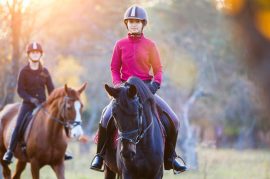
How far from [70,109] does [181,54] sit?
83.2ft

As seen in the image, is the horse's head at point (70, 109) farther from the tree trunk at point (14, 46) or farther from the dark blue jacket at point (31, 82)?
the tree trunk at point (14, 46)

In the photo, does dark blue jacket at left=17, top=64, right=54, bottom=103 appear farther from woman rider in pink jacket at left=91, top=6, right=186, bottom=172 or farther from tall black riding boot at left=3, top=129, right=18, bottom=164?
woman rider in pink jacket at left=91, top=6, right=186, bottom=172

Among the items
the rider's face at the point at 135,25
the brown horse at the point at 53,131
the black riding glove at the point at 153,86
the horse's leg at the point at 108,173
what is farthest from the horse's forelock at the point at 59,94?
the black riding glove at the point at 153,86

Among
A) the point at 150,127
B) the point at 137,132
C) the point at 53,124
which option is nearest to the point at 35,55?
the point at 53,124

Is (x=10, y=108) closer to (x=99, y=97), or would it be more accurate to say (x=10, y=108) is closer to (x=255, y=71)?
(x=255, y=71)

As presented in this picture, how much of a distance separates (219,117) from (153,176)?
55228 millimetres

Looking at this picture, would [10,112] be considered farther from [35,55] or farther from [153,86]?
[153,86]

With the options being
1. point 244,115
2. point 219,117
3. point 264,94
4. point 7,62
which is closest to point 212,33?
point 7,62

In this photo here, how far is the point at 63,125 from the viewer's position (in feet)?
38.9

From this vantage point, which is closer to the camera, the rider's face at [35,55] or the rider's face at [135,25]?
the rider's face at [135,25]

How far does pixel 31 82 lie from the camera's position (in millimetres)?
11922

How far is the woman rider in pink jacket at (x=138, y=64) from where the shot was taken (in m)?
7.58

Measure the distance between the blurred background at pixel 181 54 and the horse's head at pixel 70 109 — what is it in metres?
2.79

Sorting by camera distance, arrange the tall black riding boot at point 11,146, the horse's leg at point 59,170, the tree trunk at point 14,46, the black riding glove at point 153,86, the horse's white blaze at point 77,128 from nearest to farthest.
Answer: the black riding glove at point 153,86 < the horse's leg at point 59,170 < the horse's white blaze at point 77,128 < the tall black riding boot at point 11,146 < the tree trunk at point 14,46
